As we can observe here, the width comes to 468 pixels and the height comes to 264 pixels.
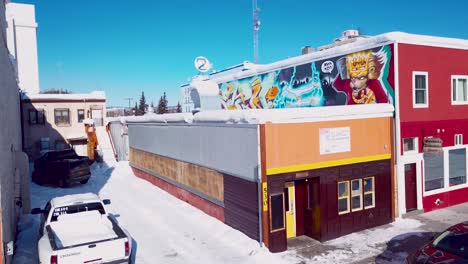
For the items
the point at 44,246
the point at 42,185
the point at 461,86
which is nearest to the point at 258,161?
the point at 44,246

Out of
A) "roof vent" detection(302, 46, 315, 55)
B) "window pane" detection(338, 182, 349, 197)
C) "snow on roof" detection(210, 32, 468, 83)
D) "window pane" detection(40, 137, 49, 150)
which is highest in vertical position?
"roof vent" detection(302, 46, 315, 55)

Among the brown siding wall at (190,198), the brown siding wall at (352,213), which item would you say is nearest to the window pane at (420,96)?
the brown siding wall at (352,213)

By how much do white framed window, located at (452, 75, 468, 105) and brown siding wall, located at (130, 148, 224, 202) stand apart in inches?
469

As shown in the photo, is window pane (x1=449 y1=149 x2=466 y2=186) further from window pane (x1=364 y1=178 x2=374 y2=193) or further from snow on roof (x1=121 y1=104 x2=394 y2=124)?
window pane (x1=364 y1=178 x2=374 y2=193)

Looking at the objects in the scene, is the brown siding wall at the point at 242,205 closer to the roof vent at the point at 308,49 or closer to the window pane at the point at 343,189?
the window pane at the point at 343,189

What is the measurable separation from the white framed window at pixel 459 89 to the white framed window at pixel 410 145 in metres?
3.16

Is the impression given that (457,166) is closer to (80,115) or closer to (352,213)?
(352,213)

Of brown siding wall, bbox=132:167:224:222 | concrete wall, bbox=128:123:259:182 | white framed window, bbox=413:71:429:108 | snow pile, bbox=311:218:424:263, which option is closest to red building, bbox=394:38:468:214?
white framed window, bbox=413:71:429:108

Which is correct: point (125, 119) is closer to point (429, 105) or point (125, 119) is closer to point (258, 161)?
point (258, 161)

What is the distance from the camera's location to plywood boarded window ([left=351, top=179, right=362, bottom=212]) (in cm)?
1337

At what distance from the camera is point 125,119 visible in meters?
27.8

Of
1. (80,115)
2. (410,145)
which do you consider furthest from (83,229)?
(80,115)

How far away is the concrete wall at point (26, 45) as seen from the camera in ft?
167

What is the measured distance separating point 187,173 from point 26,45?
46.8 metres
